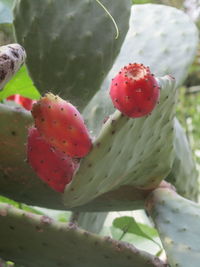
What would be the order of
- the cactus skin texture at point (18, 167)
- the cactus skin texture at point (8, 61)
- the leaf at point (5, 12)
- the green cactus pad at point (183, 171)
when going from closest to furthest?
the cactus skin texture at point (8, 61) → the cactus skin texture at point (18, 167) → the leaf at point (5, 12) → the green cactus pad at point (183, 171)

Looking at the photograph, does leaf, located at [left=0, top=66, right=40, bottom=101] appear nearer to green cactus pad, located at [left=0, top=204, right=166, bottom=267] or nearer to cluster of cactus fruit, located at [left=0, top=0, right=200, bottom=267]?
cluster of cactus fruit, located at [left=0, top=0, right=200, bottom=267]

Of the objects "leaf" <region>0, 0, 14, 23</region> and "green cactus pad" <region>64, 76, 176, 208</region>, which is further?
"leaf" <region>0, 0, 14, 23</region>

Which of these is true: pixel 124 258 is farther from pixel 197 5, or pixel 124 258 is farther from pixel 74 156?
pixel 197 5

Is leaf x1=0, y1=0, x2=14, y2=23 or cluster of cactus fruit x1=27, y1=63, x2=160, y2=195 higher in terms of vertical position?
cluster of cactus fruit x1=27, y1=63, x2=160, y2=195

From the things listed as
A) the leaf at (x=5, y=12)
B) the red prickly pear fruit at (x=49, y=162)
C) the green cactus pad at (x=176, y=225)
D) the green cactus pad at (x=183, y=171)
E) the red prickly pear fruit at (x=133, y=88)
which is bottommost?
the green cactus pad at (x=183, y=171)

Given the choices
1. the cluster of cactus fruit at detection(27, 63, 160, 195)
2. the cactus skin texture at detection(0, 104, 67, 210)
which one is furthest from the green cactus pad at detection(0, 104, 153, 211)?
the cluster of cactus fruit at detection(27, 63, 160, 195)

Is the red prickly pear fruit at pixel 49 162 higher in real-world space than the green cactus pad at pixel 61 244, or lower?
higher

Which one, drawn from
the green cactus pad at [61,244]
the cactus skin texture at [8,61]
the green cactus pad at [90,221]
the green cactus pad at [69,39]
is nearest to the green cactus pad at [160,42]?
the green cactus pad at [69,39]

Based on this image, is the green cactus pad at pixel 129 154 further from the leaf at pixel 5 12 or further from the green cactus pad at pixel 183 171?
the leaf at pixel 5 12
